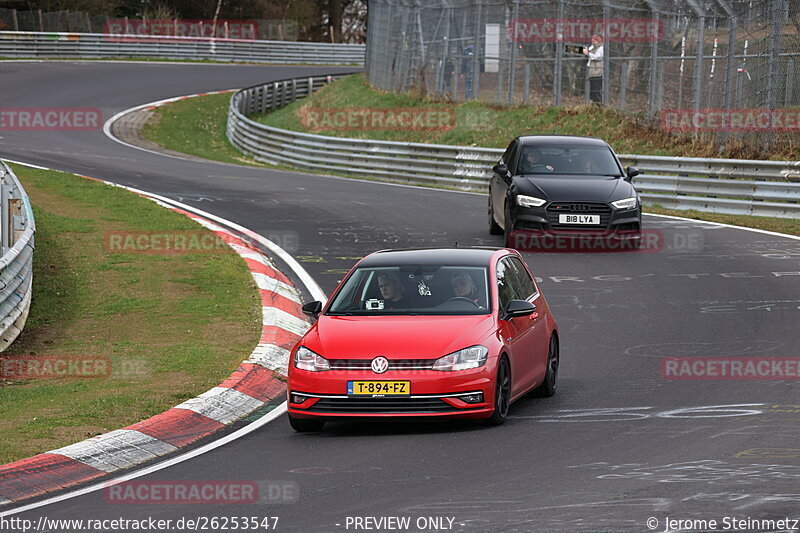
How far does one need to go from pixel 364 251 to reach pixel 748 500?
1308 centimetres

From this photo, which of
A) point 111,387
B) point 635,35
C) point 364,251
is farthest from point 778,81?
point 111,387

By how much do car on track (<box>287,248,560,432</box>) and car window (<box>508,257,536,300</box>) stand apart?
0.37 feet

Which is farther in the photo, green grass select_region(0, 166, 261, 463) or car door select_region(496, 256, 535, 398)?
green grass select_region(0, 166, 261, 463)

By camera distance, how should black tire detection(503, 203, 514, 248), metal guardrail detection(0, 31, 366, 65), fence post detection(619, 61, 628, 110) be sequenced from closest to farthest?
black tire detection(503, 203, 514, 248) → fence post detection(619, 61, 628, 110) → metal guardrail detection(0, 31, 366, 65)

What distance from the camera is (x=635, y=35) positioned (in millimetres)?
32281

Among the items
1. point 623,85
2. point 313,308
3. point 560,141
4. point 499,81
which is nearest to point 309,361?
point 313,308

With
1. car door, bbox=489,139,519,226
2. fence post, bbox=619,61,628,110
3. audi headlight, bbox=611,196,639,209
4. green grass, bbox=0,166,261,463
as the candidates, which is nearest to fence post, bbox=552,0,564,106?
fence post, bbox=619,61,628,110

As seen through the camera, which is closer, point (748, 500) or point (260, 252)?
point (748, 500)

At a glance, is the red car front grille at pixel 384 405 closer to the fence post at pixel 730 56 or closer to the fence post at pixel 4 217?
the fence post at pixel 4 217

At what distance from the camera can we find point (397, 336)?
10219mm

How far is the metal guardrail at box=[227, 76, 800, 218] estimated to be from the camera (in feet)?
81.8

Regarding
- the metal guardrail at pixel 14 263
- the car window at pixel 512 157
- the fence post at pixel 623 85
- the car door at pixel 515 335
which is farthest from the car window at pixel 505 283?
the fence post at pixel 623 85

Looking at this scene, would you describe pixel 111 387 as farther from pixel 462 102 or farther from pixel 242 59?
pixel 242 59

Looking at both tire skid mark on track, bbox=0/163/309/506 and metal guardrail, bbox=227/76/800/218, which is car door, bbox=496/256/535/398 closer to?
tire skid mark on track, bbox=0/163/309/506
